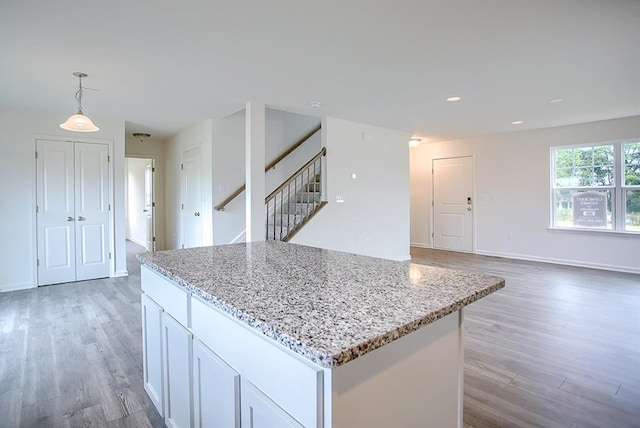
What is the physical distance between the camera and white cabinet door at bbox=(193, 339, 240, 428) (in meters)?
1.17

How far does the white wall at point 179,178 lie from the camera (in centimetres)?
539

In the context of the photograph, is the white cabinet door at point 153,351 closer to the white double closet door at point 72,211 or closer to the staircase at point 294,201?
the staircase at point 294,201

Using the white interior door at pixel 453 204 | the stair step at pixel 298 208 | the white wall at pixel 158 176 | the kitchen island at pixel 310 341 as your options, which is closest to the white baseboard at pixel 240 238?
the stair step at pixel 298 208

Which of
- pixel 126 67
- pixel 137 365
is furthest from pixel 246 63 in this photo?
pixel 137 365

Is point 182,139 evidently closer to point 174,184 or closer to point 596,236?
point 174,184

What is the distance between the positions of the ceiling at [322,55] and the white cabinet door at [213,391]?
2019mm

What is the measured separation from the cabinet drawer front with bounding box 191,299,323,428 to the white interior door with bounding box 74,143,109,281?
467 cm

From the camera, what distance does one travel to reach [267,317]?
0.98 m

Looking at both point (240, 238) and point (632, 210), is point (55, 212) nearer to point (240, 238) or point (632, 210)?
point (240, 238)

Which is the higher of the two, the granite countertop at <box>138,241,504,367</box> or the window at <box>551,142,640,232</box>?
the window at <box>551,142,640,232</box>

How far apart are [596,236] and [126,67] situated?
6.95m

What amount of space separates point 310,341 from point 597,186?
264 inches

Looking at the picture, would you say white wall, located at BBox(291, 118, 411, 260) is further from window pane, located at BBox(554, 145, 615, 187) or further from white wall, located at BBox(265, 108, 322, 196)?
window pane, located at BBox(554, 145, 615, 187)

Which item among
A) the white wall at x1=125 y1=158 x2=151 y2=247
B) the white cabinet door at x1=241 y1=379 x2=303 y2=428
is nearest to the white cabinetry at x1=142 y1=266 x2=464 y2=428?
the white cabinet door at x1=241 y1=379 x2=303 y2=428
